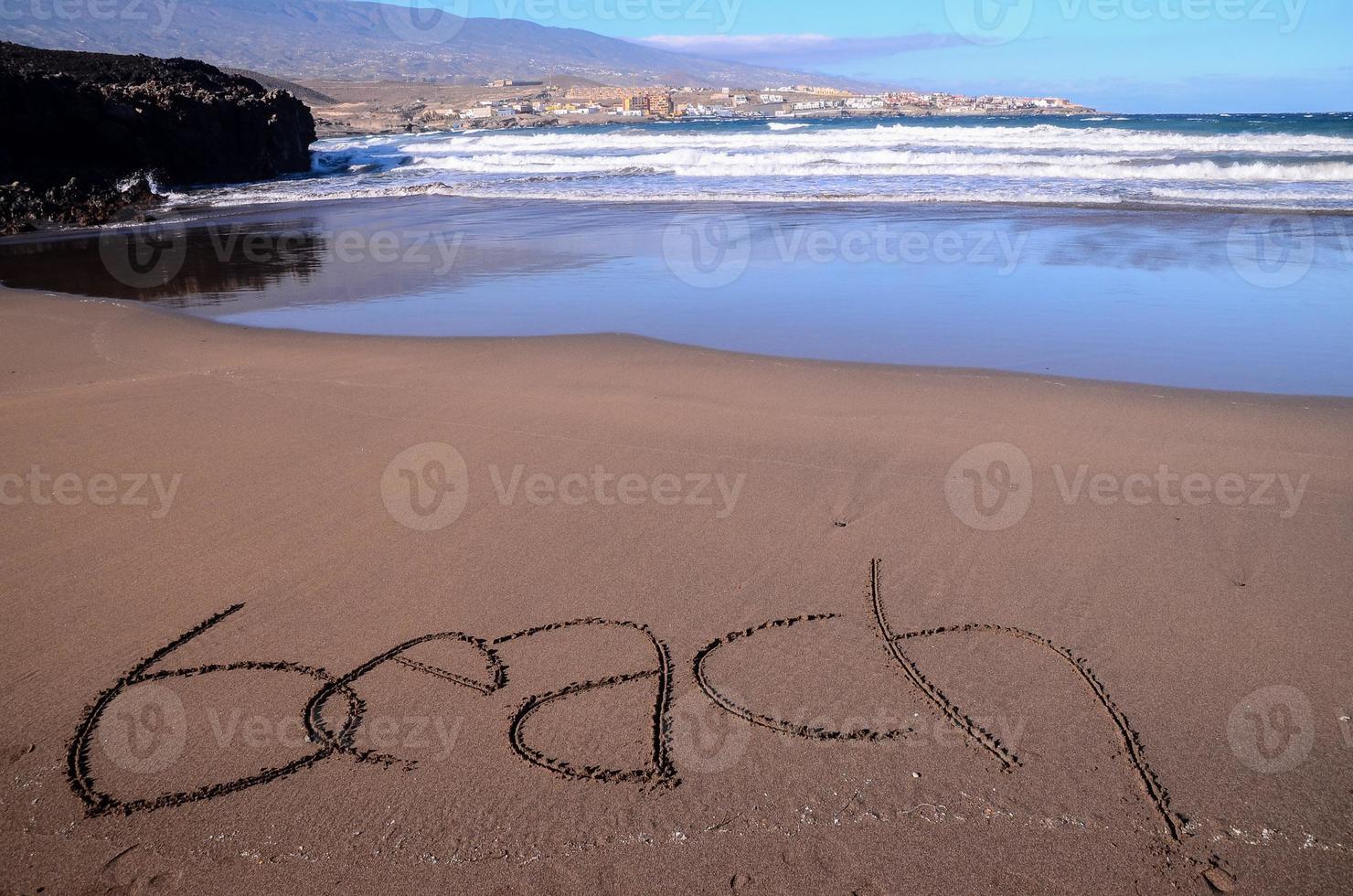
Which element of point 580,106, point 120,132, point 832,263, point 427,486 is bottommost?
point 427,486

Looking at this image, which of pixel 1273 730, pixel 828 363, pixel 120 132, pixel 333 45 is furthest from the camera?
pixel 333 45

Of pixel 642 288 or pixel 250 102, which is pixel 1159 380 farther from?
pixel 250 102

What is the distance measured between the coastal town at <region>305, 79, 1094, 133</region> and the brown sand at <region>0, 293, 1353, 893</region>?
6033 cm

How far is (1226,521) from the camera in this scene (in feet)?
13.7

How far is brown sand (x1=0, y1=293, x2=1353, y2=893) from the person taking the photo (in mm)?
A: 2445

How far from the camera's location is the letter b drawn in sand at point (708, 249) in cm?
1041

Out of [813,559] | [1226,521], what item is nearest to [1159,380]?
[1226,521]

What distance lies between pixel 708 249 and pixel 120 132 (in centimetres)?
2159

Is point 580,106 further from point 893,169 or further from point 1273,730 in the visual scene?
point 1273,730

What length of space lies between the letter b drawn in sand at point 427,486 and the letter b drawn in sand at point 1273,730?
3.46 m

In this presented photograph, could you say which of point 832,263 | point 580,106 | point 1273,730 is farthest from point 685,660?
point 580,106

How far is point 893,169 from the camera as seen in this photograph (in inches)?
1025

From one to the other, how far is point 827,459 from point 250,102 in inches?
1201

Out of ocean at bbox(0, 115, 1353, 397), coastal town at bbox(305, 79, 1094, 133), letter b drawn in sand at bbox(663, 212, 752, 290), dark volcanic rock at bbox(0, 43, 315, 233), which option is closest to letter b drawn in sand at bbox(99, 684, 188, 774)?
ocean at bbox(0, 115, 1353, 397)
